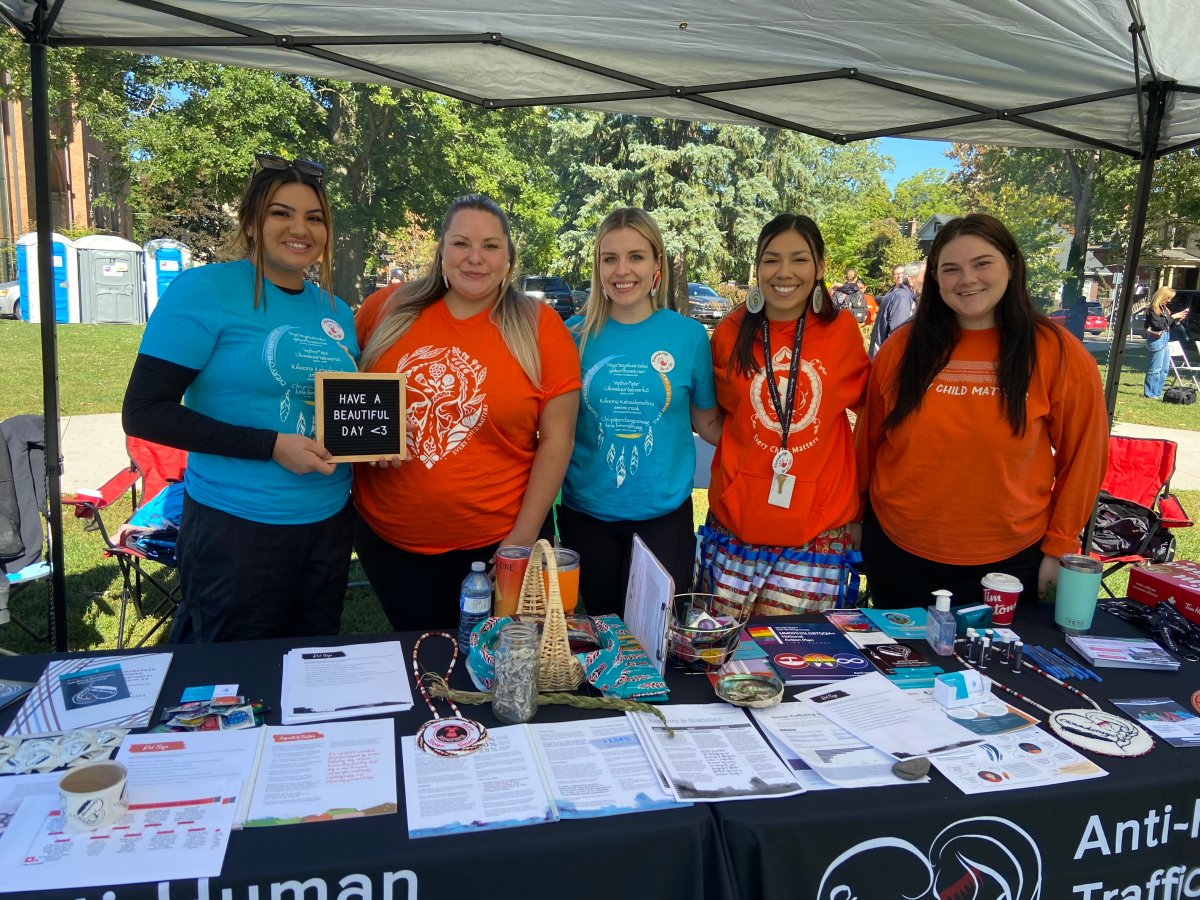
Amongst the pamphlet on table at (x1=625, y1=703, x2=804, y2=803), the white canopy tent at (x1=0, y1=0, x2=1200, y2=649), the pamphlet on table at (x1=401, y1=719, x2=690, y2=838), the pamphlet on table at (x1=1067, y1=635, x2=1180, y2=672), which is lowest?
the pamphlet on table at (x1=401, y1=719, x2=690, y2=838)

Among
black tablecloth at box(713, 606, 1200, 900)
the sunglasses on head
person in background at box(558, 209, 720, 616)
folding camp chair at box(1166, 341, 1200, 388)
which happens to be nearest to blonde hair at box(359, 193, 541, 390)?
person in background at box(558, 209, 720, 616)

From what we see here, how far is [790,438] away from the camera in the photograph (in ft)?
8.66

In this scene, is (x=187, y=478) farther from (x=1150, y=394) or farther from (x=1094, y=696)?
(x=1150, y=394)

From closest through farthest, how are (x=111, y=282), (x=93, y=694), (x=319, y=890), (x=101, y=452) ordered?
(x=319, y=890) → (x=93, y=694) → (x=101, y=452) → (x=111, y=282)

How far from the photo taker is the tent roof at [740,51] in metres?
2.65

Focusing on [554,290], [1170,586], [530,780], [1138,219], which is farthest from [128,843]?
[554,290]

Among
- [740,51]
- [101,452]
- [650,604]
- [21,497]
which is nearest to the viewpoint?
[650,604]

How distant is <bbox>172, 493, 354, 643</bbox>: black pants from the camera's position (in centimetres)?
233

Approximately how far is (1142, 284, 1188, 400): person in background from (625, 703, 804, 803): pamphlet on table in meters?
13.2

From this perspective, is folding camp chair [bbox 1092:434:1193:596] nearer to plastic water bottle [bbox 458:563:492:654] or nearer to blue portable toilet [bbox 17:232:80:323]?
plastic water bottle [bbox 458:563:492:654]

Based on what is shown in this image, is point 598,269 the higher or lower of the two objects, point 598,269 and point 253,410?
the higher

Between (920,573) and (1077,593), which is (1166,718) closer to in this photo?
(1077,593)

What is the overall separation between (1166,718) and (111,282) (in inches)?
870

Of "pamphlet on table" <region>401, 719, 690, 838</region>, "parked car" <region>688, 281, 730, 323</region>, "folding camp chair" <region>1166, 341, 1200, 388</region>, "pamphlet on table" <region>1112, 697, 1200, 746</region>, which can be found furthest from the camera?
"parked car" <region>688, 281, 730, 323</region>
